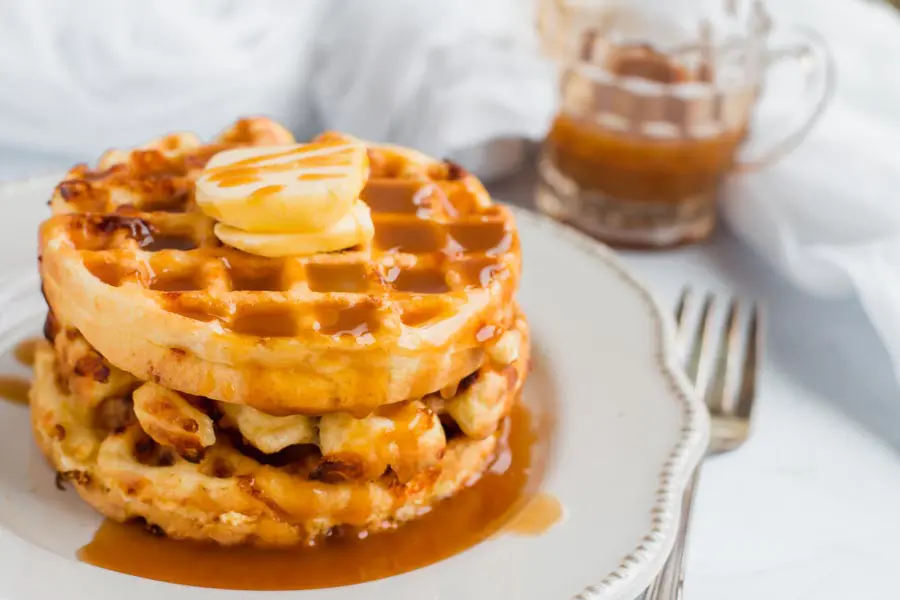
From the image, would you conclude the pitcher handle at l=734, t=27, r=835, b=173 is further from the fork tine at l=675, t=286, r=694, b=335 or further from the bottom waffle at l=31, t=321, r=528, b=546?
the bottom waffle at l=31, t=321, r=528, b=546

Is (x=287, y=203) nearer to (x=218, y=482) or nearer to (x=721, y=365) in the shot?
(x=218, y=482)

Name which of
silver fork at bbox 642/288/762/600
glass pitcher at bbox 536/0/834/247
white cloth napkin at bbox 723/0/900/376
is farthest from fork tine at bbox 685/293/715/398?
glass pitcher at bbox 536/0/834/247

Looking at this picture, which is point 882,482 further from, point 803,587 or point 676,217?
point 676,217

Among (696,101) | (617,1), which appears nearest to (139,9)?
(617,1)

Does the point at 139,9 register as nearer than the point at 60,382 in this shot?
No

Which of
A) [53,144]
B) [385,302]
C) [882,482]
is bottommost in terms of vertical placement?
[882,482]

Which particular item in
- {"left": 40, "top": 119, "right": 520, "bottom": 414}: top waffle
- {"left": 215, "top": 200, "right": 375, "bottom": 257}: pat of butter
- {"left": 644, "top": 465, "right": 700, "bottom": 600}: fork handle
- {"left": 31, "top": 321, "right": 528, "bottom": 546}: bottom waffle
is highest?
{"left": 215, "top": 200, "right": 375, "bottom": 257}: pat of butter
